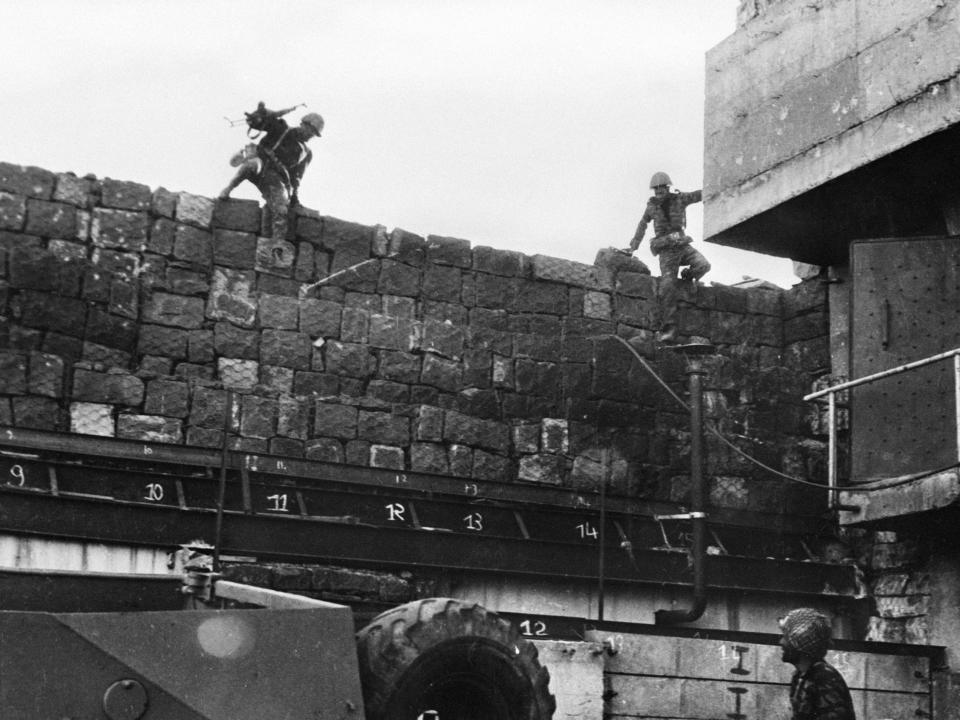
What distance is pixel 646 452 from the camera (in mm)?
13742

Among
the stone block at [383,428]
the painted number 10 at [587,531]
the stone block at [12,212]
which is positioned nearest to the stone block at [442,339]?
the stone block at [383,428]

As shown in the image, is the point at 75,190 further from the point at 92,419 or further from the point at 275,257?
the point at 92,419

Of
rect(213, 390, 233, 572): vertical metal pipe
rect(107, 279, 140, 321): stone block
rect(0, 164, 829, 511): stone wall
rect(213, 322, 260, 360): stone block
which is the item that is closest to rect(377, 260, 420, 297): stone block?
rect(0, 164, 829, 511): stone wall

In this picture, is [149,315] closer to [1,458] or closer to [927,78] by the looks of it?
[1,458]

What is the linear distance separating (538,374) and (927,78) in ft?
13.7

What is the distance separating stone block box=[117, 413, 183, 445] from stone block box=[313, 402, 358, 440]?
1.17 m

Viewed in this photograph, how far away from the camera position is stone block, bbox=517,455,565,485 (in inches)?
517

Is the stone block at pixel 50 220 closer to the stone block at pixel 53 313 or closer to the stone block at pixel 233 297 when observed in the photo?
the stone block at pixel 53 313

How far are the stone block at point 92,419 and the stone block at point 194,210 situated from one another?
66.8 inches

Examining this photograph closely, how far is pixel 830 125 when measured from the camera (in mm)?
12445

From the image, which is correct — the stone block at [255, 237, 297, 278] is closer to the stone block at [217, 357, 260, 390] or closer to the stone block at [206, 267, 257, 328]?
the stone block at [206, 267, 257, 328]

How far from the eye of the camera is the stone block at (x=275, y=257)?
12.4m

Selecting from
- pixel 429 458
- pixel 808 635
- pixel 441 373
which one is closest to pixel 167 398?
pixel 429 458

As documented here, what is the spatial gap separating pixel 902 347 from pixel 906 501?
4.32 feet
